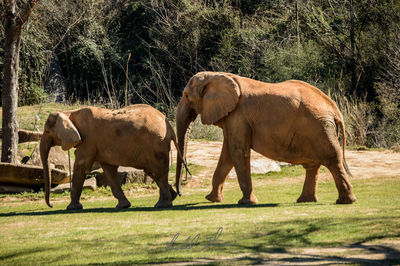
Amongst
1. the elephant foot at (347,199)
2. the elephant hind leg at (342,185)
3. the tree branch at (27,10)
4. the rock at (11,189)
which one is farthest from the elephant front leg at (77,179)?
the tree branch at (27,10)

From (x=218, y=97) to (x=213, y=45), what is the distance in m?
24.4

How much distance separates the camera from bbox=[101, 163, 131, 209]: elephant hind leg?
12969 mm

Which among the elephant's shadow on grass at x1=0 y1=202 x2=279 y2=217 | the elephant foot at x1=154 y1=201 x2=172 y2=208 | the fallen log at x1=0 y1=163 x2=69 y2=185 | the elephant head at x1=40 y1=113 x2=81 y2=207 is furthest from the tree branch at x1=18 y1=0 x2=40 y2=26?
the elephant foot at x1=154 y1=201 x2=172 y2=208

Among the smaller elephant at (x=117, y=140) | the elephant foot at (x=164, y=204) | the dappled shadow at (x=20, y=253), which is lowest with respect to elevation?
the dappled shadow at (x=20, y=253)

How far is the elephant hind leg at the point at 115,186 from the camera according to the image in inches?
511

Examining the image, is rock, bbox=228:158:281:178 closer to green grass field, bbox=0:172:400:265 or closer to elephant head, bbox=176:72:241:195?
green grass field, bbox=0:172:400:265

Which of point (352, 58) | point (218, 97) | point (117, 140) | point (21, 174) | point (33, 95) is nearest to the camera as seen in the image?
point (117, 140)

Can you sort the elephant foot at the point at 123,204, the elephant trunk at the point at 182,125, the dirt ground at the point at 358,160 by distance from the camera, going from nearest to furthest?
the elephant foot at the point at 123,204 < the elephant trunk at the point at 182,125 < the dirt ground at the point at 358,160

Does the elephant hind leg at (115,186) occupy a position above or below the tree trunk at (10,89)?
below

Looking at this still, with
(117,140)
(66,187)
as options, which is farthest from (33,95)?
(117,140)

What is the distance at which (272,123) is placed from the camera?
12.5 m

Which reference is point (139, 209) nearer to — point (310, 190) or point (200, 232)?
point (310, 190)

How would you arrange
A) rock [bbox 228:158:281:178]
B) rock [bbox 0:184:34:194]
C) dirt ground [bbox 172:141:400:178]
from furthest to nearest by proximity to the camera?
rock [bbox 228:158:281:178] < dirt ground [bbox 172:141:400:178] < rock [bbox 0:184:34:194]

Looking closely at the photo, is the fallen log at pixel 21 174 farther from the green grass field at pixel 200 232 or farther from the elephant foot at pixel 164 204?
the elephant foot at pixel 164 204
